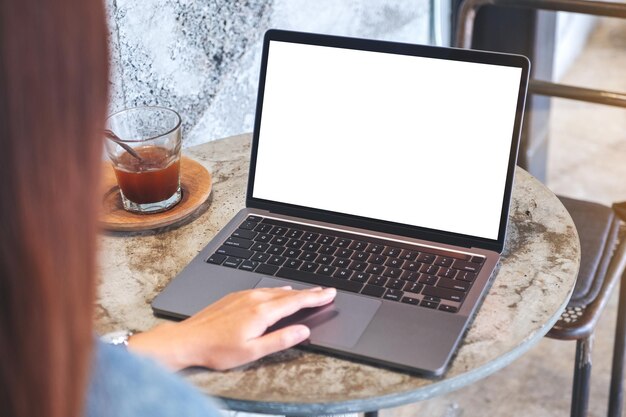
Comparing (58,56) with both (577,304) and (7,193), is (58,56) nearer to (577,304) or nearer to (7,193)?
(7,193)

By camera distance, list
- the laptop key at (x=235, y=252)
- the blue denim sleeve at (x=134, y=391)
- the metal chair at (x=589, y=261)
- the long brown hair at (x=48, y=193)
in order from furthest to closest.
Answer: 1. the metal chair at (x=589, y=261)
2. the laptop key at (x=235, y=252)
3. the blue denim sleeve at (x=134, y=391)
4. the long brown hair at (x=48, y=193)

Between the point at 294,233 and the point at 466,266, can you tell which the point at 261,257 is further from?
the point at 466,266

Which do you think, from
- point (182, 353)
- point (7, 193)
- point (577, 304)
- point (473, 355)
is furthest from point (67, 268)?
point (577, 304)

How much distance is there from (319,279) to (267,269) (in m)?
0.07

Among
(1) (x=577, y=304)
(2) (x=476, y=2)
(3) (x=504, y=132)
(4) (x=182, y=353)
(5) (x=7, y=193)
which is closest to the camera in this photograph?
(5) (x=7, y=193)

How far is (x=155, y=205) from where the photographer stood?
112 cm

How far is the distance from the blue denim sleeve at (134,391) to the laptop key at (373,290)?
0.41 meters

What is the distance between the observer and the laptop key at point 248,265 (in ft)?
3.23

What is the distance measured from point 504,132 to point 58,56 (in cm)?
67

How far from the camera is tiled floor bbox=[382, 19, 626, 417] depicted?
1769 millimetres

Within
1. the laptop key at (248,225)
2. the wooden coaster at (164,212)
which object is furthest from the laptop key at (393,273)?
the wooden coaster at (164,212)

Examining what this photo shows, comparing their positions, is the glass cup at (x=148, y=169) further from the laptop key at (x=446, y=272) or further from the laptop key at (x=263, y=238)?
the laptop key at (x=446, y=272)

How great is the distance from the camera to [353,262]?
98 cm

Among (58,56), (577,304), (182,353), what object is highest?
(58,56)
